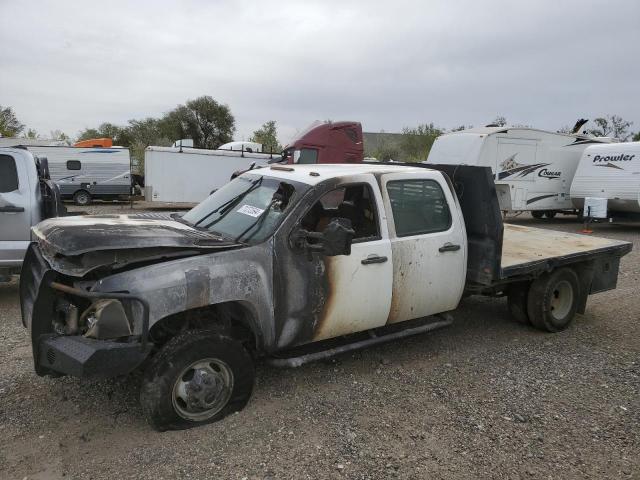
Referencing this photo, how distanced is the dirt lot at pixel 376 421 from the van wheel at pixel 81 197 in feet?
57.0

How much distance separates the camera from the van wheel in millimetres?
21062

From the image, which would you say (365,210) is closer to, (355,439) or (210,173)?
(355,439)

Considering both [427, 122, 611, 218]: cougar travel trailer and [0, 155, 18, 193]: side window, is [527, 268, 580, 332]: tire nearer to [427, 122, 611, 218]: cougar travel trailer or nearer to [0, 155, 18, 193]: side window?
[0, 155, 18, 193]: side window

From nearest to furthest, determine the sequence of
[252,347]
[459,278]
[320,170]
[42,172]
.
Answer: [252,347] → [320,170] → [459,278] → [42,172]

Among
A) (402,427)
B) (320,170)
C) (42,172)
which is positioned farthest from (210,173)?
(402,427)

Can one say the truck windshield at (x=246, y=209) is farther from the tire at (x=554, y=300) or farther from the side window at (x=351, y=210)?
the tire at (x=554, y=300)

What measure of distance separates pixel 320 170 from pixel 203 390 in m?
2.07

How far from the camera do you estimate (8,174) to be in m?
6.43

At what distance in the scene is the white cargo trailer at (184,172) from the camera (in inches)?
733

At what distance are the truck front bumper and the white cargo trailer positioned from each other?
15600 millimetres

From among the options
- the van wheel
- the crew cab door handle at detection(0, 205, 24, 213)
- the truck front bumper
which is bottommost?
the van wheel

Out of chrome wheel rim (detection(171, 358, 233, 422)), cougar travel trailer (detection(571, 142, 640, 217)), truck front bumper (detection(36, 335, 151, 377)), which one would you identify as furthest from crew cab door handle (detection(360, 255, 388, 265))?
cougar travel trailer (detection(571, 142, 640, 217))

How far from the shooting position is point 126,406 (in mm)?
3797

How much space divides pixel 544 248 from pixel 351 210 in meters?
2.74
